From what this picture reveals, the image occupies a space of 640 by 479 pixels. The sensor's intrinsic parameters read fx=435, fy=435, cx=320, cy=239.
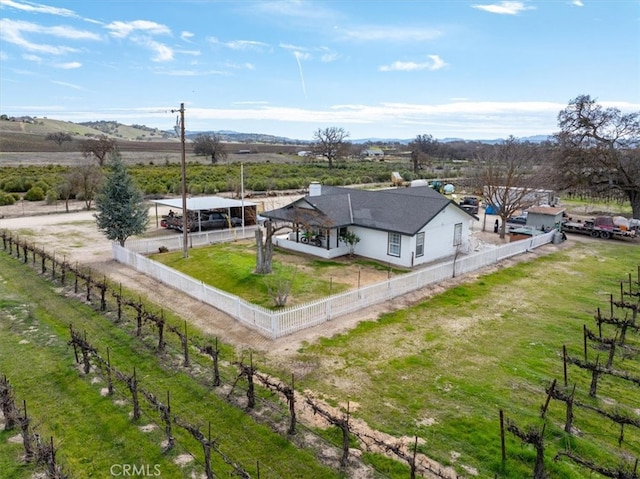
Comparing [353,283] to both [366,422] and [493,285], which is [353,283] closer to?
[493,285]

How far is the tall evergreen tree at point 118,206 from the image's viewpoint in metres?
21.4

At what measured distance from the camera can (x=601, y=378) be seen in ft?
35.7

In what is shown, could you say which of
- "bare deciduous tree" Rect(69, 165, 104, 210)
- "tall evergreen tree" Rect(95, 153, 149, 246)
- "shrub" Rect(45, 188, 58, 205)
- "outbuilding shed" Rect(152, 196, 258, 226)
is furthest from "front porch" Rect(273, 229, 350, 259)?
"shrub" Rect(45, 188, 58, 205)

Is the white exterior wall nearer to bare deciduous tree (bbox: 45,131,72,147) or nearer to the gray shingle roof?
the gray shingle roof

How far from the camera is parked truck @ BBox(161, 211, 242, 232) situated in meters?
28.6

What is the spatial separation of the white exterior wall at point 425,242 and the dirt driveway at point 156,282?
2136mm

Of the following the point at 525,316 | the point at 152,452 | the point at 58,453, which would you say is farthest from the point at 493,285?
the point at 58,453

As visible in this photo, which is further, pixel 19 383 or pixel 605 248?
pixel 605 248

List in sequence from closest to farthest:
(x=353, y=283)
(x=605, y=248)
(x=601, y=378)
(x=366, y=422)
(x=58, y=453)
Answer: (x=58, y=453), (x=366, y=422), (x=601, y=378), (x=353, y=283), (x=605, y=248)

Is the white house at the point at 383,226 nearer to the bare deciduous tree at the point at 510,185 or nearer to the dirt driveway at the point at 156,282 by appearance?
the dirt driveway at the point at 156,282

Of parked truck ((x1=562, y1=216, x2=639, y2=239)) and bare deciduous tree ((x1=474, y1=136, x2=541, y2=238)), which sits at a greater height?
bare deciduous tree ((x1=474, y1=136, x2=541, y2=238))

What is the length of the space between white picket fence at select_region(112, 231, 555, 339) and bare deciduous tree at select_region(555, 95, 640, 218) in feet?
56.7

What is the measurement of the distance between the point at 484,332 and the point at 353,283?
590cm

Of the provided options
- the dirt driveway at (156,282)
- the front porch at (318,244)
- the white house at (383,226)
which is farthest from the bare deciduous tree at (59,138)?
the front porch at (318,244)
